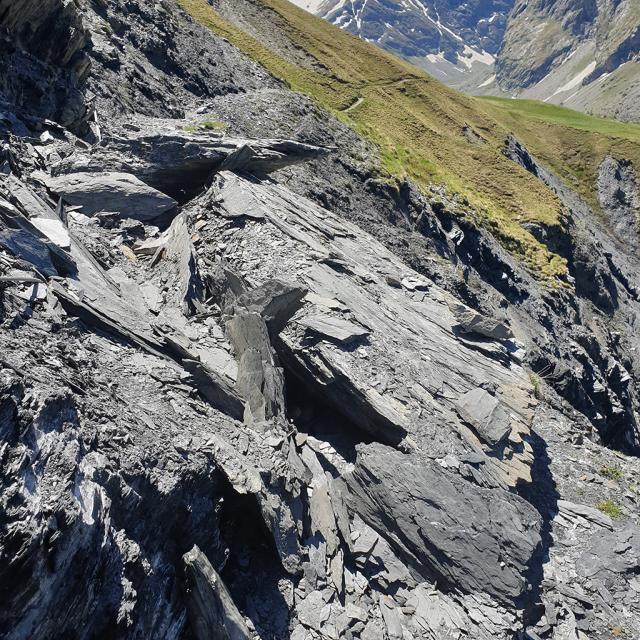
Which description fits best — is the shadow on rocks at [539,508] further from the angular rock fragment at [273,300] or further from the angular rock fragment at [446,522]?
the angular rock fragment at [273,300]

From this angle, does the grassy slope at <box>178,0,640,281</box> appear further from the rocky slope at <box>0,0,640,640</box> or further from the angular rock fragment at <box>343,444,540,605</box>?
the angular rock fragment at <box>343,444,540,605</box>

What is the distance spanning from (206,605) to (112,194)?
1536cm

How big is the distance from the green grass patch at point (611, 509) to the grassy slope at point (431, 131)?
25138mm

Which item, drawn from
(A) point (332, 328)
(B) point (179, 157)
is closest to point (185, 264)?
(A) point (332, 328)

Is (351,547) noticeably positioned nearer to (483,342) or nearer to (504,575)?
(504,575)

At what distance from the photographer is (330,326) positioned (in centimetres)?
1702

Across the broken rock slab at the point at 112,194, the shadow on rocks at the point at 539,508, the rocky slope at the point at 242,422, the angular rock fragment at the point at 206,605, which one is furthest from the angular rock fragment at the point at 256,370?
the shadow on rocks at the point at 539,508

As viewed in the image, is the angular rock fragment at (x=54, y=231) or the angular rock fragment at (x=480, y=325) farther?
the angular rock fragment at (x=480, y=325)

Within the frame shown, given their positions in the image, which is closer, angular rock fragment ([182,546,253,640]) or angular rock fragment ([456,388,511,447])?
angular rock fragment ([182,546,253,640])

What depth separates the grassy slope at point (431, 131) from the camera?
144ft

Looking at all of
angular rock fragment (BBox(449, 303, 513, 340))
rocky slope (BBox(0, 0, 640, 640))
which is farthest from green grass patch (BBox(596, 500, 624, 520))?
angular rock fragment (BBox(449, 303, 513, 340))

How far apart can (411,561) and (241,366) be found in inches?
299

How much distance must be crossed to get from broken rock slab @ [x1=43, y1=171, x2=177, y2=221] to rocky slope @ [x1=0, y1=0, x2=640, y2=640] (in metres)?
0.09

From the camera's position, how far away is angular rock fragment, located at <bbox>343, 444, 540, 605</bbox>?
Answer: 1344 centimetres
